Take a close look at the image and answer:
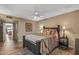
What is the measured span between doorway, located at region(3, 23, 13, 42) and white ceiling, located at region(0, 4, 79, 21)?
0.24 m

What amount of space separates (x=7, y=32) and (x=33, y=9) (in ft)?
2.30

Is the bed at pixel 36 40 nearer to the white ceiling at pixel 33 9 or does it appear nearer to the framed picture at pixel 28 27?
the framed picture at pixel 28 27

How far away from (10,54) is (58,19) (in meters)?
1.20

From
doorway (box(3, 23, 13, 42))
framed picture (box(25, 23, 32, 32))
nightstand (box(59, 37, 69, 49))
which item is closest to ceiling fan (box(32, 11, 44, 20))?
framed picture (box(25, 23, 32, 32))

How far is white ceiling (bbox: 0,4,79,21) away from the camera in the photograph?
203 centimetres

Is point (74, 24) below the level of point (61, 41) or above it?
above

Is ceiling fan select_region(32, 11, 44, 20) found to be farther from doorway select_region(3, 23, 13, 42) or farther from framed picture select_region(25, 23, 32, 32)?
doorway select_region(3, 23, 13, 42)

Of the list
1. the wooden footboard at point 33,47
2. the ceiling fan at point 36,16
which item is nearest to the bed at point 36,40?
the wooden footboard at point 33,47

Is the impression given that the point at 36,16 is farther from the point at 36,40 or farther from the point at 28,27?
the point at 36,40

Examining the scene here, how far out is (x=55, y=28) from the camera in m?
2.16

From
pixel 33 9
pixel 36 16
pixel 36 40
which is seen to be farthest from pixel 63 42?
pixel 33 9
